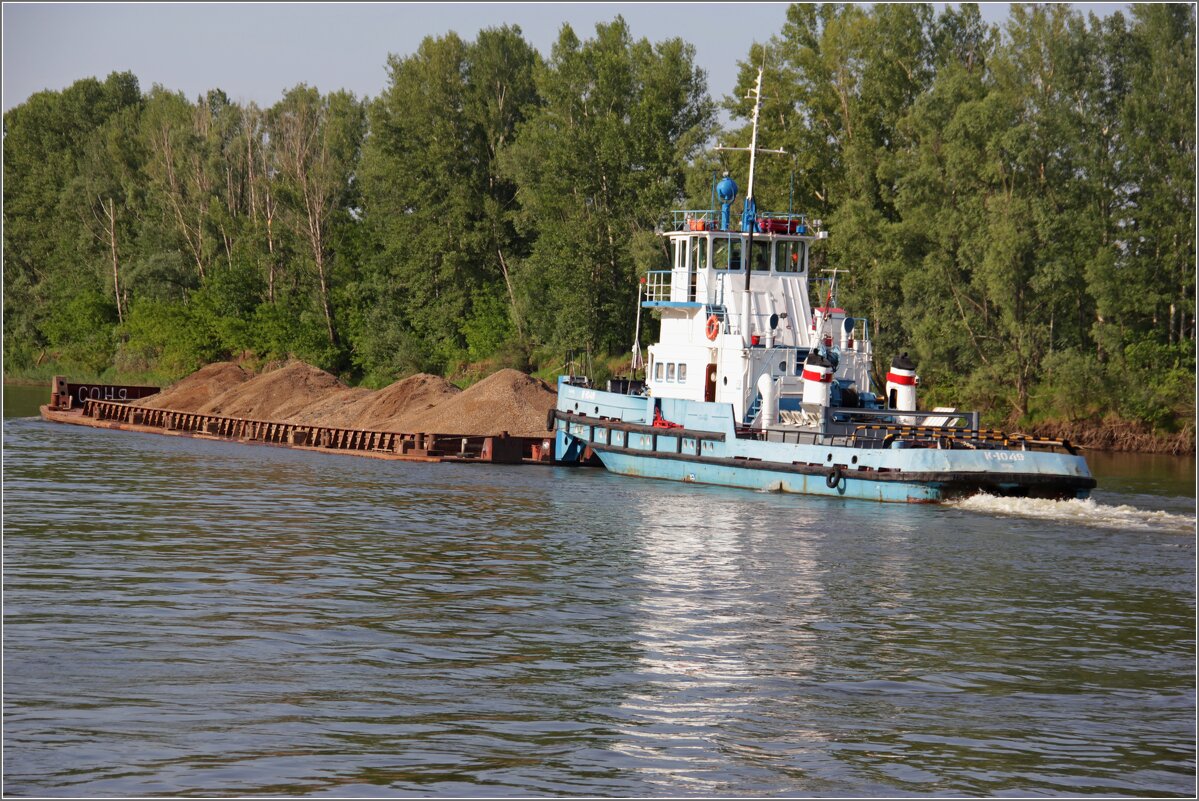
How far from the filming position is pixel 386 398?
50688 millimetres

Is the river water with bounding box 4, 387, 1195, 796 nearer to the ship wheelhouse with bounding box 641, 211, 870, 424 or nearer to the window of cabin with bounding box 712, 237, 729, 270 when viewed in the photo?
the ship wheelhouse with bounding box 641, 211, 870, 424

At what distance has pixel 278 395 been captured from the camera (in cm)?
5462

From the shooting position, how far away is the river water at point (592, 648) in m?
12.7

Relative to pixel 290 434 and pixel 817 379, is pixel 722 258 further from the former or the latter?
→ pixel 290 434

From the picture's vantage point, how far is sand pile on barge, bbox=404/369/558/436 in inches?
1806

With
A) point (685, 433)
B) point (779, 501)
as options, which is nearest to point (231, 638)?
point (779, 501)

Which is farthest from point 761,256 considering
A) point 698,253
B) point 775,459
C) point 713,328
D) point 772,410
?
point 775,459

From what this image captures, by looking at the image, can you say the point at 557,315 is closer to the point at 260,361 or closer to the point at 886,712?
the point at 260,361

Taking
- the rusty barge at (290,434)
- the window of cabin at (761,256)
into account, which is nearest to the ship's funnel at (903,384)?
the window of cabin at (761,256)

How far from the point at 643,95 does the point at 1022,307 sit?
22.6 metres

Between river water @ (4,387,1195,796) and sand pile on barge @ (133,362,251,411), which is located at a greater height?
sand pile on barge @ (133,362,251,411)

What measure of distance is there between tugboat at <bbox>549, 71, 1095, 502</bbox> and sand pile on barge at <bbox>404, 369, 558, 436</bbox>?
2.98 m

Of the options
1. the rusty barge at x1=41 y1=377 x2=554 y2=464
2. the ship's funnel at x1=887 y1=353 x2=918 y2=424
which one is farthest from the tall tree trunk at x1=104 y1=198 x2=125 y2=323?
the ship's funnel at x1=887 y1=353 x2=918 y2=424

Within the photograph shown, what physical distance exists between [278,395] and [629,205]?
2103 cm
